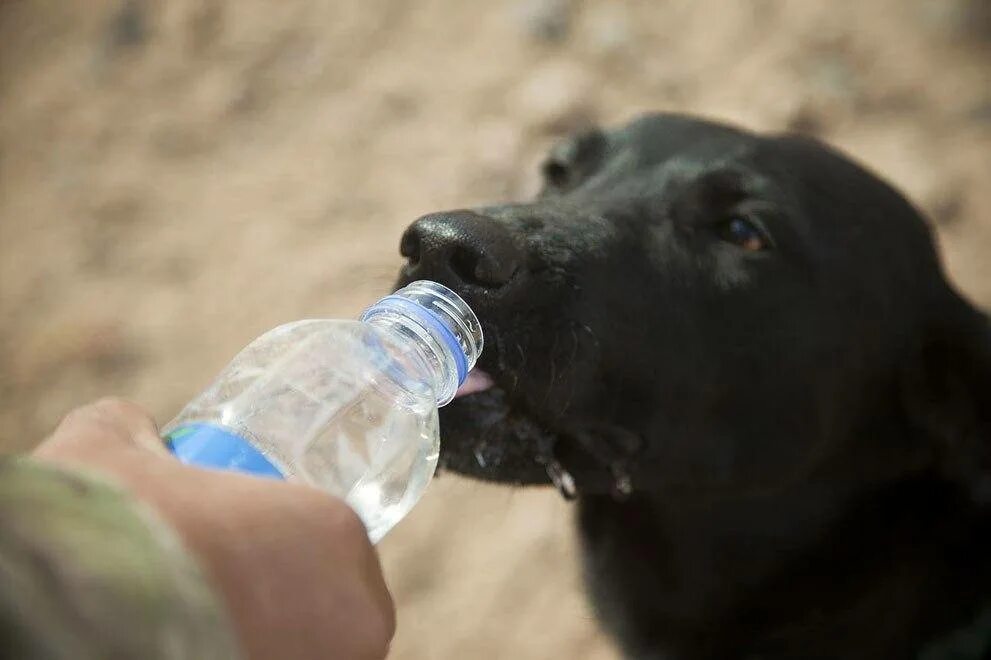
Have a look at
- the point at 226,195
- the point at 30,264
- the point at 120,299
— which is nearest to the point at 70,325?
the point at 120,299

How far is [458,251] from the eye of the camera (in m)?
1.14

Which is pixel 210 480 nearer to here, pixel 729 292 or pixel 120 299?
pixel 729 292

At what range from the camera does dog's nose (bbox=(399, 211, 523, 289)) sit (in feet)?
3.74

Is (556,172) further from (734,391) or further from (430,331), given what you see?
(430,331)

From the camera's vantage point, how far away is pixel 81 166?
3412 mm

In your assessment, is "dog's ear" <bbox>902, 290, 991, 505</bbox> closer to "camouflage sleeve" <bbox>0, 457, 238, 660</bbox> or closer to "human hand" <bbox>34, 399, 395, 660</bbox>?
"human hand" <bbox>34, 399, 395, 660</bbox>

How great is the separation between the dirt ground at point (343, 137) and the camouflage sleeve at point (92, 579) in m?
1.92

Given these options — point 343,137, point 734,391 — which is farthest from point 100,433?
point 343,137

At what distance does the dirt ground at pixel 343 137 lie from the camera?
279 centimetres

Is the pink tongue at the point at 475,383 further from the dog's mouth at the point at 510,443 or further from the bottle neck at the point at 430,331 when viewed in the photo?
the bottle neck at the point at 430,331

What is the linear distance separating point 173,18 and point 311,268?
4.66ft

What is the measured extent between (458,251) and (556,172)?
767mm

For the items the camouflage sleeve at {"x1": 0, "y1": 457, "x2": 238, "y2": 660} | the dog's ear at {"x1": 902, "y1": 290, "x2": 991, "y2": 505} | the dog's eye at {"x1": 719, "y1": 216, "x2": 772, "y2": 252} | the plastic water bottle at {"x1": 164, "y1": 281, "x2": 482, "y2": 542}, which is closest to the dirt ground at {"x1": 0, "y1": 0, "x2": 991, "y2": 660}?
the dog's ear at {"x1": 902, "y1": 290, "x2": 991, "y2": 505}

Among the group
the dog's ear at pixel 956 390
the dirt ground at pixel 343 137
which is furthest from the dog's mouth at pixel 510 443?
the dirt ground at pixel 343 137
